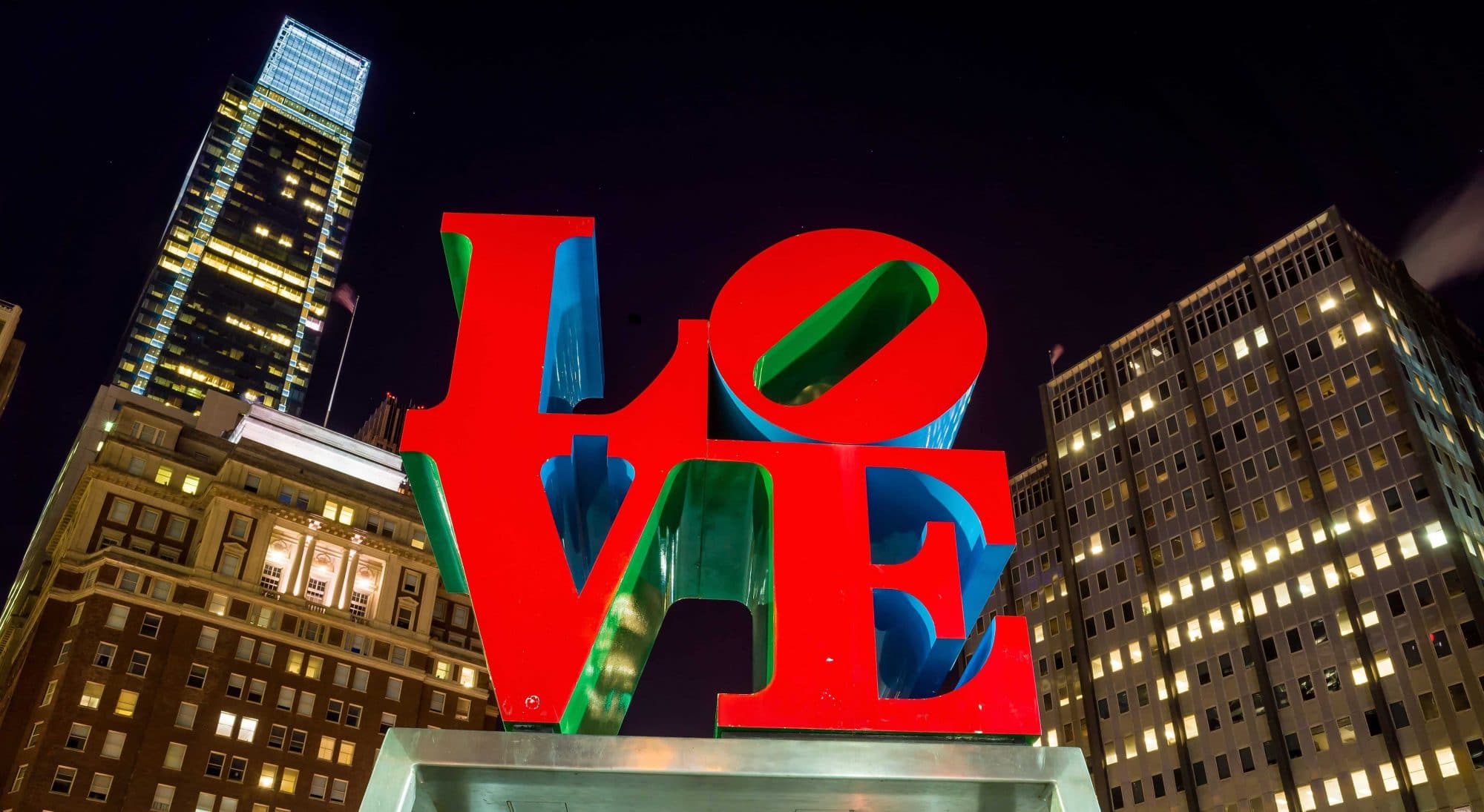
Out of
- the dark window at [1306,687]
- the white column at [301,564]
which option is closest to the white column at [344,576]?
the white column at [301,564]

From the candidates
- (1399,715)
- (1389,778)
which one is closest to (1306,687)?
(1399,715)

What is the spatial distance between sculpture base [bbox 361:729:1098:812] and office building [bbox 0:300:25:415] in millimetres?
80550

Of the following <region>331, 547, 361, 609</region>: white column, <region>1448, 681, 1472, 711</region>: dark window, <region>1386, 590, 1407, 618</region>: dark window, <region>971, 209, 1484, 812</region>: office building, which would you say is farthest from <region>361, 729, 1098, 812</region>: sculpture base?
<region>331, 547, 361, 609</region>: white column

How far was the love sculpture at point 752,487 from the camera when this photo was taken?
33.0 ft

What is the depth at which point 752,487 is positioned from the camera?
1176 centimetres

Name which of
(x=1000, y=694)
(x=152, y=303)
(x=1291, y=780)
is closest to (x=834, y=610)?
(x=1000, y=694)

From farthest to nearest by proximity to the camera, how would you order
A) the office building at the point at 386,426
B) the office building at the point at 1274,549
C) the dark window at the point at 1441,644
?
1. the office building at the point at 386,426
2. the office building at the point at 1274,549
3. the dark window at the point at 1441,644

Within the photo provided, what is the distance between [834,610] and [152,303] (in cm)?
18613

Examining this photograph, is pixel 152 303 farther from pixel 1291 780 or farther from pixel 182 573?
pixel 1291 780

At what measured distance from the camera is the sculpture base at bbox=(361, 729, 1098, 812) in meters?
9.09

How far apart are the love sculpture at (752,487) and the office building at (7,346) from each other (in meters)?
78.0

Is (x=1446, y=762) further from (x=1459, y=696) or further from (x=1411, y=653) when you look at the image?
(x=1411, y=653)

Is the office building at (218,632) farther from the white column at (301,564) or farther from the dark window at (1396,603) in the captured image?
the dark window at (1396,603)

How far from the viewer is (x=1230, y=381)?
9088 cm
